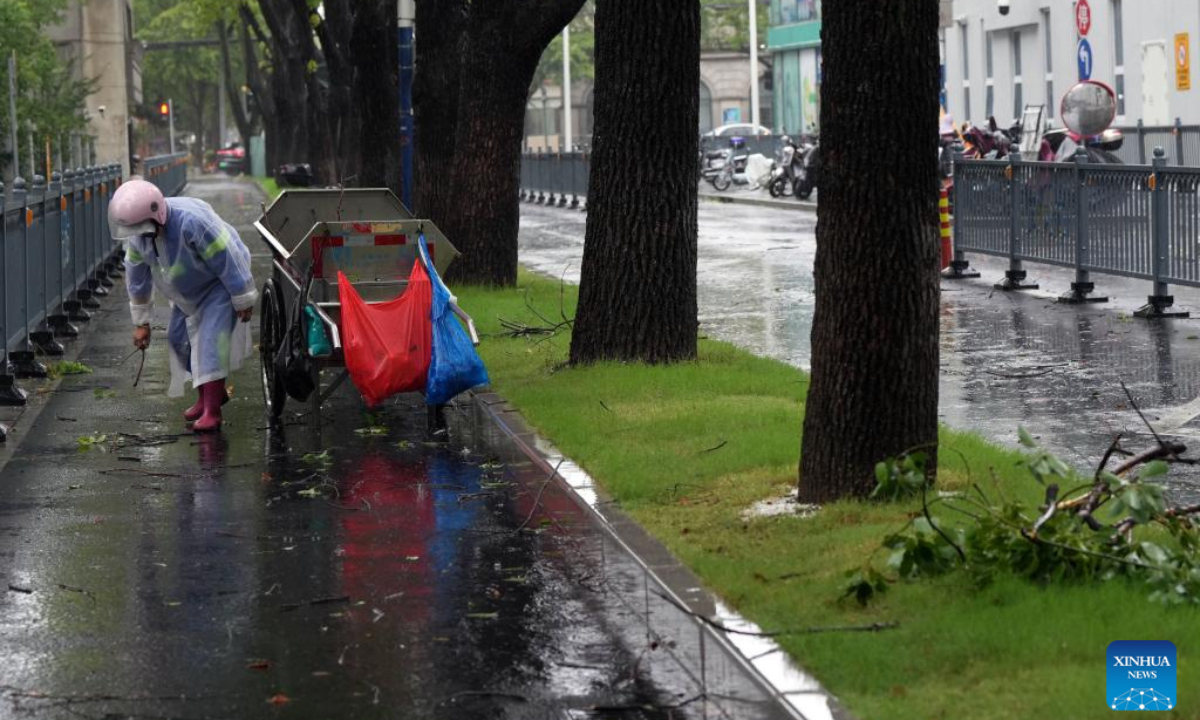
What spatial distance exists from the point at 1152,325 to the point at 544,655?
1061 cm

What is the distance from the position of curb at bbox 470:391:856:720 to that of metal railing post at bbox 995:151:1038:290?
33.9ft

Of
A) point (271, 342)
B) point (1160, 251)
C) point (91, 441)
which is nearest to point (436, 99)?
point (1160, 251)

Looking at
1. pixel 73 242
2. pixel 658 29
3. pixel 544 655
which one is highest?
pixel 658 29

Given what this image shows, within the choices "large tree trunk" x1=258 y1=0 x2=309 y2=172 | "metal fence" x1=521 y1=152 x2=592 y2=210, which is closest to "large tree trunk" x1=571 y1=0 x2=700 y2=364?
"large tree trunk" x1=258 y1=0 x2=309 y2=172

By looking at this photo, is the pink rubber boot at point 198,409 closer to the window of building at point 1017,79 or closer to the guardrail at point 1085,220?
the guardrail at point 1085,220

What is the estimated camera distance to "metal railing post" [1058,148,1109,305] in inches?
717

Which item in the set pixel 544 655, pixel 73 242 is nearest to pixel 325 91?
pixel 73 242

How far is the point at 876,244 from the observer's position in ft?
26.2

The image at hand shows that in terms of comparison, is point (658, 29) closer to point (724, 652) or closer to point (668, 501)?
point (668, 501)

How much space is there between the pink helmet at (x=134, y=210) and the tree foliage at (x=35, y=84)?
29.4 metres

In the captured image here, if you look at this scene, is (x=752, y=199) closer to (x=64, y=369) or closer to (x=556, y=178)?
(x=556, y=178)

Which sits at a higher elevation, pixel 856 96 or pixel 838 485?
pixel 856 96

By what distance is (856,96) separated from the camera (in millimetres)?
7961

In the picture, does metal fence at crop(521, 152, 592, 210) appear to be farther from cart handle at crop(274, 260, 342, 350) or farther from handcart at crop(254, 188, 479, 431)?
cart handle at crop(274, 260, 342, 350)
